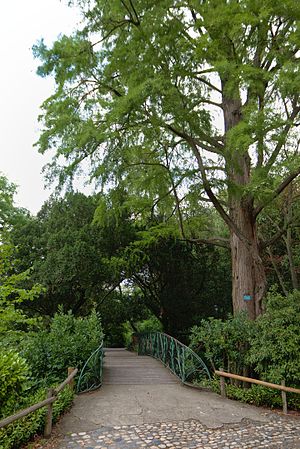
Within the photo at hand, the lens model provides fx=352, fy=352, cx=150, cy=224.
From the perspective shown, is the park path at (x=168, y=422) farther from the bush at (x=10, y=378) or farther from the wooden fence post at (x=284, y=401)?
the bush at (x=10, y=378)

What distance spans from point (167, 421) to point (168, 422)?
58mm

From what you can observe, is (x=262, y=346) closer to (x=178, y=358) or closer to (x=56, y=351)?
(x=178, y=358)

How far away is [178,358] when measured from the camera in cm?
970

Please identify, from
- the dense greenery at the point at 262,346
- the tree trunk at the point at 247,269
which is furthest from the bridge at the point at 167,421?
the tree trunk at the point at 247,269

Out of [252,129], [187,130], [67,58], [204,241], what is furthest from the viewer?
[204,241]

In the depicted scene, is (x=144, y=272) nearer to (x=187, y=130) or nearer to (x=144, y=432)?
(x=187, y=130)

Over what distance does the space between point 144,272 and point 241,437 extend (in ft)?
43.6

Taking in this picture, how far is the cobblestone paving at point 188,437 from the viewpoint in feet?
15.6

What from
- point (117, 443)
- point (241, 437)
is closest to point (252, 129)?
point (241, 437)

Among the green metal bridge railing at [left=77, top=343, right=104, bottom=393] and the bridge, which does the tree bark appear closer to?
the bridge

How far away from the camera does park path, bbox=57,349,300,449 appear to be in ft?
15.9

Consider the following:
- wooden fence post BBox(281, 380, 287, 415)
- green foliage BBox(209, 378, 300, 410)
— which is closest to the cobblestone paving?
wooden fence post BBox(281, 380, 287, 415)

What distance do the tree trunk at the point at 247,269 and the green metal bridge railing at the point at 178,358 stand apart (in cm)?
181

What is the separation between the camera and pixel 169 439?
497cm
